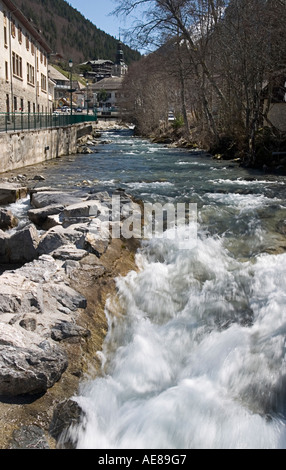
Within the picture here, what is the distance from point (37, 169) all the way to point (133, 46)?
1178cm

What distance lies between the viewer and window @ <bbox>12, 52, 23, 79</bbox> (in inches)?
1368

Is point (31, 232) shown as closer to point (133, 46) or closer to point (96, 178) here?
point (96, 178)

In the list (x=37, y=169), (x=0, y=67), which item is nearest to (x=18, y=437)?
(x=37, y=169)

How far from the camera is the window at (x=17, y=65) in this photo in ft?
114

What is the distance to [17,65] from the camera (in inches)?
1423

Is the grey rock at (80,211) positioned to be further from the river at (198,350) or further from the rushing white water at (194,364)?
the rushing white water at (194,364)

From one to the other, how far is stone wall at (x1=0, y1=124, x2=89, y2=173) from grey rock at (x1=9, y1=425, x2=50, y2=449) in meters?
13.8

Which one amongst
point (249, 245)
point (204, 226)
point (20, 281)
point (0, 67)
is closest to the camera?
point (20, 281)

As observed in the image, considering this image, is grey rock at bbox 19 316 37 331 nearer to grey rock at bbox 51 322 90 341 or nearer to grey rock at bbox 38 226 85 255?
grey rock at bbox 51 322 90 341

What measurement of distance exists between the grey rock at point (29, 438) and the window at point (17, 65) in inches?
1404

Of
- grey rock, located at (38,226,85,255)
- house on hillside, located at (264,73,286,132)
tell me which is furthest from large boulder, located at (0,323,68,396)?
house on hillside, located at (264,73,286,132)

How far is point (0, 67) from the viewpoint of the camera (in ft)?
100

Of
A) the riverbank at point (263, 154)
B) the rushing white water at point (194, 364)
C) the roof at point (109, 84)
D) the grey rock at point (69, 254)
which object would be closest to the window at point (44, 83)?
the riverbank at point (263, 154)

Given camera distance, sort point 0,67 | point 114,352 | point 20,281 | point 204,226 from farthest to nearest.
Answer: point 0,67
point 204,226
point 20,281
point 114,352
